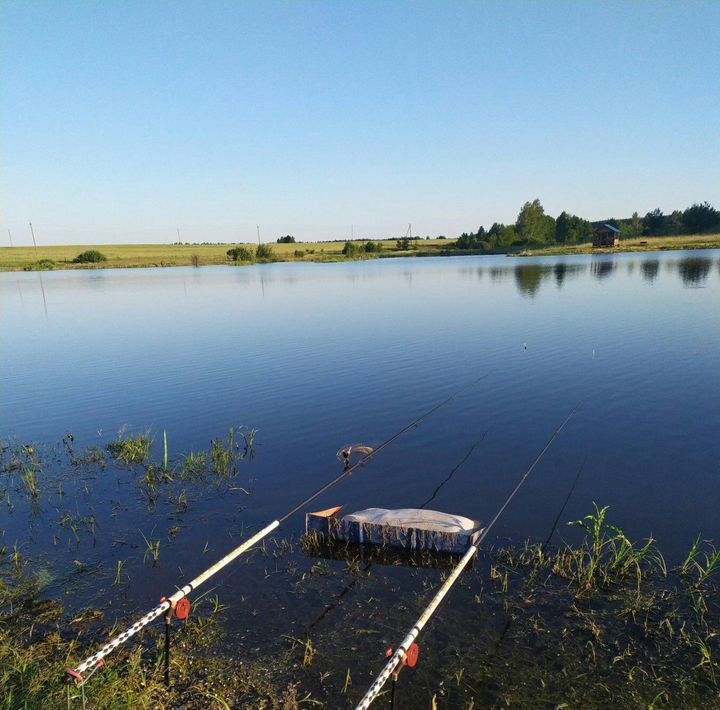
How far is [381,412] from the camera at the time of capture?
1962cm

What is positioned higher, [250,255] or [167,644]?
[250,255]

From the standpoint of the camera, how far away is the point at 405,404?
2050 centimetres

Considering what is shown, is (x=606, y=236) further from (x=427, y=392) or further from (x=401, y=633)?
(x=401, y=633)

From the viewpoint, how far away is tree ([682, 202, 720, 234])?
509 feet

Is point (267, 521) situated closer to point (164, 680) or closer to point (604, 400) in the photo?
point (164, 680)

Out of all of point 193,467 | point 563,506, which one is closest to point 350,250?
point 193,467

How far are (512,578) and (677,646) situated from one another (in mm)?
2824

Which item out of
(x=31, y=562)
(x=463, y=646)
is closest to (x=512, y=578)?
(x=463, y=646)

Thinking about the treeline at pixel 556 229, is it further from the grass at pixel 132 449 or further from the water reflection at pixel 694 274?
the grass at pixel 132 449

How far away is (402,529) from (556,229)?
18405cm

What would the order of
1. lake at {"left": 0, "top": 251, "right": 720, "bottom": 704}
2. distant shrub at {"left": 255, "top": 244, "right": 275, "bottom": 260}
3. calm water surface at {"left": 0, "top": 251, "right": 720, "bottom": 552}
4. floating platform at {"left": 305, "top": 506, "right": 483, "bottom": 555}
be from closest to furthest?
floating platform at {"left": 305, "top": 506, "right": 483, "bottom": 555}, lake at {"left": 0, "top": 251, "right": 720, "bottom": 704}, calm water surface at {"left": 0, "top": 251, "right": 720, "bottom": 552}, distant shrub at {"left": 255, "top": 244, "right": 275, "bottom": 260}

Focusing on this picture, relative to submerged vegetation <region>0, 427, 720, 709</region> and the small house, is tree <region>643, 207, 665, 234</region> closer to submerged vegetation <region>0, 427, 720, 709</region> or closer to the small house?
the small house

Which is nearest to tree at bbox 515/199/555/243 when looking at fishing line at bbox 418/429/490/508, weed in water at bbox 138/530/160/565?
fishing line at bbox 418/429/490/508

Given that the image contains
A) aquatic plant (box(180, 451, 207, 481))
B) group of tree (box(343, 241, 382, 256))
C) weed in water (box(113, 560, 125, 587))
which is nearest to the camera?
weed in water (box(113, 560, 125, 587))
